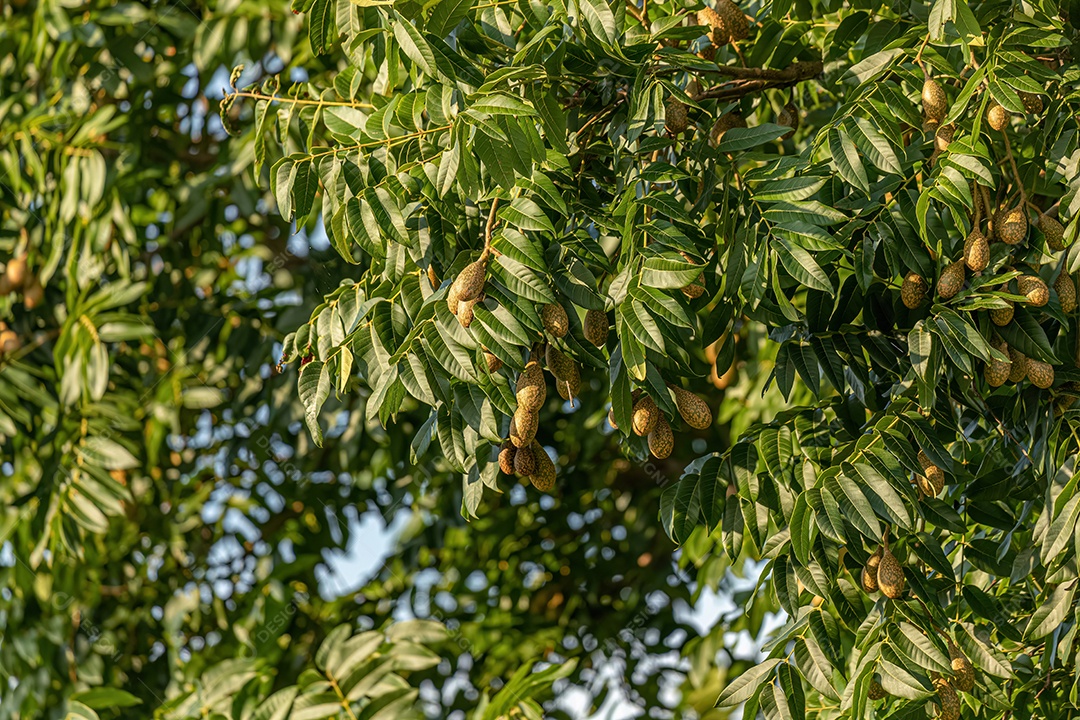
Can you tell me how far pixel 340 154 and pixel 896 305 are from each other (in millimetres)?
708

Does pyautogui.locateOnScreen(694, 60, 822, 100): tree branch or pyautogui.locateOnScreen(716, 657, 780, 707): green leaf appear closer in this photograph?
pyautogui.locateOnScreen(716, 657, 780, 707): green leaf

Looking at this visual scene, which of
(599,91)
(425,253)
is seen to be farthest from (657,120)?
(425,253)

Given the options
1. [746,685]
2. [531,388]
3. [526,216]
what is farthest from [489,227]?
[746,685]

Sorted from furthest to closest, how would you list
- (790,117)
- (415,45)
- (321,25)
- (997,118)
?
(790,117), (321,25), (997,118), (415,45)

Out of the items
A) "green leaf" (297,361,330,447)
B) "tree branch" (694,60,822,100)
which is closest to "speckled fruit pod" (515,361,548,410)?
"green leaf" (297,361,330,447)

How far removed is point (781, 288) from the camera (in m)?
1.32

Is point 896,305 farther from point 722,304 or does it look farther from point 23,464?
point 23,464

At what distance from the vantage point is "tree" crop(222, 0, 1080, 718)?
123 centimetres

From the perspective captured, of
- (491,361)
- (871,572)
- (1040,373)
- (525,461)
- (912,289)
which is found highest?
(491,361)

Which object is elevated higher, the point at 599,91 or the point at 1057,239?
the point at 599,91

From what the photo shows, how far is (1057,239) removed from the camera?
51.8 inches

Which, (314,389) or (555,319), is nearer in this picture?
(555,319)

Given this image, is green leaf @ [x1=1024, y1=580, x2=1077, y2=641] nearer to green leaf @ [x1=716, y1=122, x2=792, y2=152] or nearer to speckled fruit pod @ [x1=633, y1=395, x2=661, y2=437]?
speckled fruit pod @ [x1=633, y1=395, x2=661, y2=437]

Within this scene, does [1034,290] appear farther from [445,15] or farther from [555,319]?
[445,15]
